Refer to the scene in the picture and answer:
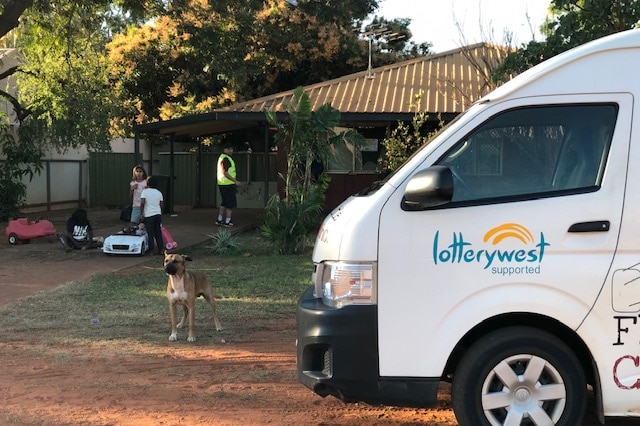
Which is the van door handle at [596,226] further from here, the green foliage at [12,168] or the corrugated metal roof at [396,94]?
the green foliage at [12,168]

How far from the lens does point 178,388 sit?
508cm

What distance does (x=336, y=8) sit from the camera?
2252 centimetres

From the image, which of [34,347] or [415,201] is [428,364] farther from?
[34,347]

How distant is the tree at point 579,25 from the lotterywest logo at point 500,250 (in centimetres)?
715

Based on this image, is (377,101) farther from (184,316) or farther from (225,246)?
(184,316)

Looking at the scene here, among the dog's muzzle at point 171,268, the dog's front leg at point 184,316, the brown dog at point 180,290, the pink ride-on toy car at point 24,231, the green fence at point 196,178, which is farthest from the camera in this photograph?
the green fence at point 196,178

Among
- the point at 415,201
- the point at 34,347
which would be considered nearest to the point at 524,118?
the point at 415,201

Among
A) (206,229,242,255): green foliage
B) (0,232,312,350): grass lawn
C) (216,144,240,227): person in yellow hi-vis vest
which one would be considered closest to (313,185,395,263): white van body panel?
(0,232,312,350): grass lawn

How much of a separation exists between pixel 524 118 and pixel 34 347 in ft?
16.4

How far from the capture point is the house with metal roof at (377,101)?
1492 cm

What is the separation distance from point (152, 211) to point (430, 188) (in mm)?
8639

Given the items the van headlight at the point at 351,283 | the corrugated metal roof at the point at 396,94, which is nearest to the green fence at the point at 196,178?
the corrugated metal roof at the point at 396,94

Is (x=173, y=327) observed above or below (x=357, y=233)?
below

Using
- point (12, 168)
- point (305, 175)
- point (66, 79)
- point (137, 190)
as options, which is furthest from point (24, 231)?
point (305, 175)
